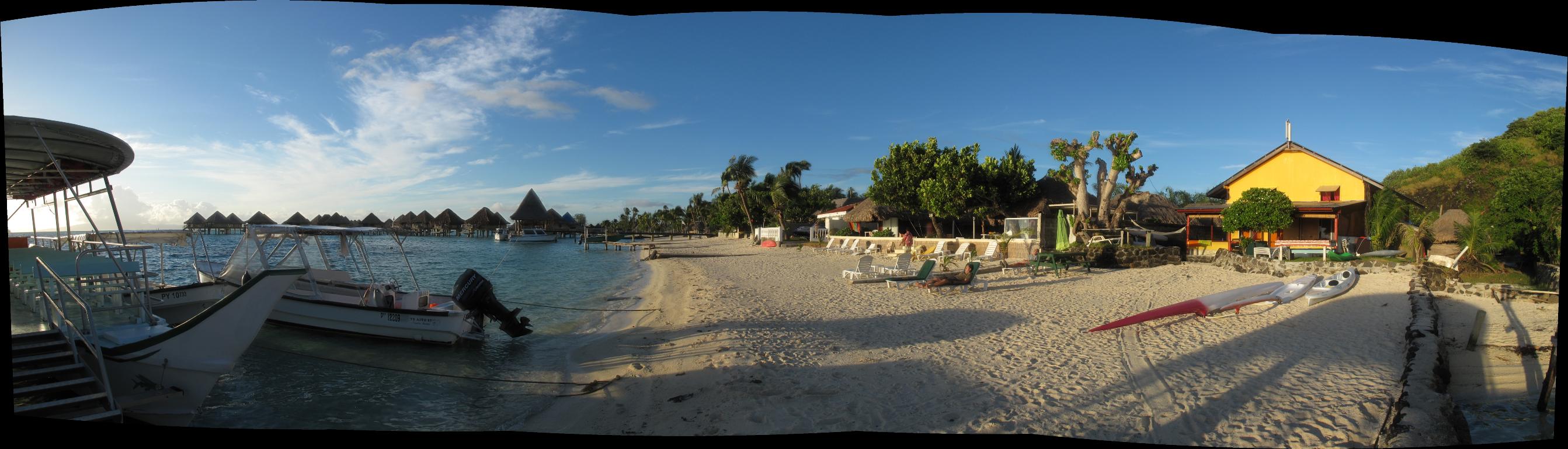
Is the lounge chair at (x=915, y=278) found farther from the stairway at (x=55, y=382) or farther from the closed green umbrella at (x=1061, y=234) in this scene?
the stairway at (x=55, y=382)

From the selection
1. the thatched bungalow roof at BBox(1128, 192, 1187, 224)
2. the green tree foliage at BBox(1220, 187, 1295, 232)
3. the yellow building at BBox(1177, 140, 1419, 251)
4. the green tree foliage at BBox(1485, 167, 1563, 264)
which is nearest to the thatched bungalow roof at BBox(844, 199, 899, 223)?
the thatched bungalow roof at BBox(1128, 192, 1187, 224)

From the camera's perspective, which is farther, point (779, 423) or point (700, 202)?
point (700, 202)

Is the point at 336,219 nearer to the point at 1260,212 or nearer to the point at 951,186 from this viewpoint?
the point at 951,186

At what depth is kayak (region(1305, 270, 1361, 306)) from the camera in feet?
31.3

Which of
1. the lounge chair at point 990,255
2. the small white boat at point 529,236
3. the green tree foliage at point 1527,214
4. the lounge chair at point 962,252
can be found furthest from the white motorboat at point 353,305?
the small white boat at point 529,236

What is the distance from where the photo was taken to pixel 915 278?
12.6 m

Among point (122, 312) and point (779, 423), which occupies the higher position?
point (122, 312)

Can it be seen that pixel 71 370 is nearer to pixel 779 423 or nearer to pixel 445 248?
pixel 779 423

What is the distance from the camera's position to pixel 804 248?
30.5 metres

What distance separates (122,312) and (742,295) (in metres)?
8.86

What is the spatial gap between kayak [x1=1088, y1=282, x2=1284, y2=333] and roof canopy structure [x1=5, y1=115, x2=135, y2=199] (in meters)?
9.76

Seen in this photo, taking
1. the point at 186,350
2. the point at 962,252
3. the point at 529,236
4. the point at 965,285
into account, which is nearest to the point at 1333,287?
the point at 965,285

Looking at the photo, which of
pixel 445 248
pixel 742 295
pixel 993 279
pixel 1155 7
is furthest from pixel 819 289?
pixel 445 248

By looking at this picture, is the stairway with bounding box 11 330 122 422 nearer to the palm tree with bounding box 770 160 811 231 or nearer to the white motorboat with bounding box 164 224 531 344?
the white motorboat with bounding box 164 224 531 344
